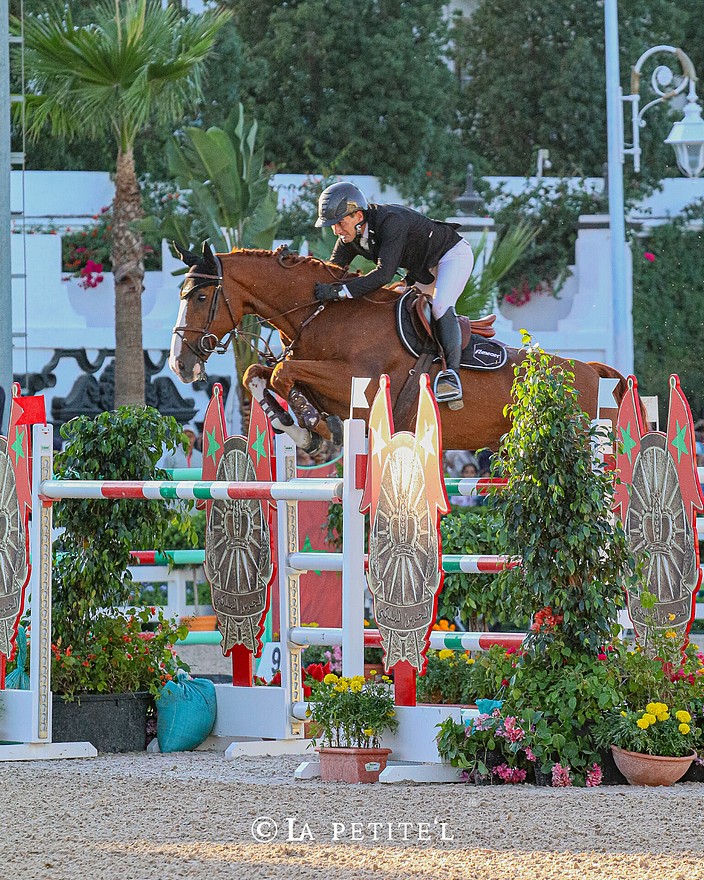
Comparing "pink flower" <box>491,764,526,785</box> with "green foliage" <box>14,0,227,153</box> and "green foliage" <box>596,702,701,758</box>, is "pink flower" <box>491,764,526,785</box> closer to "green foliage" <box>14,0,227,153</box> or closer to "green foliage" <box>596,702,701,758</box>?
"green foliage" <box>596,702,701,758</box>

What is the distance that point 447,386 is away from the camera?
7184 mm

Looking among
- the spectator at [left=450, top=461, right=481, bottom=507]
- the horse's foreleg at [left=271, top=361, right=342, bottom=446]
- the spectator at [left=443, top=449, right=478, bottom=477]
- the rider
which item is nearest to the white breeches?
the rider

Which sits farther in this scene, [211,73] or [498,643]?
[211,73]

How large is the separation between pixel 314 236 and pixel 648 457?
12748mm

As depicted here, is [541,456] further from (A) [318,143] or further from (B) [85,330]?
(A) [318,143]

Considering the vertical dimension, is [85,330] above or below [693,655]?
above

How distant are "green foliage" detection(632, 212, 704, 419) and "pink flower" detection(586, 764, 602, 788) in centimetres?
1750

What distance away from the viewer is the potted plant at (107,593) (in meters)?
6.57

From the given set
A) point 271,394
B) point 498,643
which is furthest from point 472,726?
point 271,394

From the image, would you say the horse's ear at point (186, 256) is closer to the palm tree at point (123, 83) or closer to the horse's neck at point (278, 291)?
the horse's neck at point (278, 291)

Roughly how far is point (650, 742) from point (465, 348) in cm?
263

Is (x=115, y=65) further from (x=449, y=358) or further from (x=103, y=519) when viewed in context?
(x=103, y=519)

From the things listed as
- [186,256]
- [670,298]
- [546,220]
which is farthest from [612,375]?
[670,298]

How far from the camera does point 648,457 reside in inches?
258
